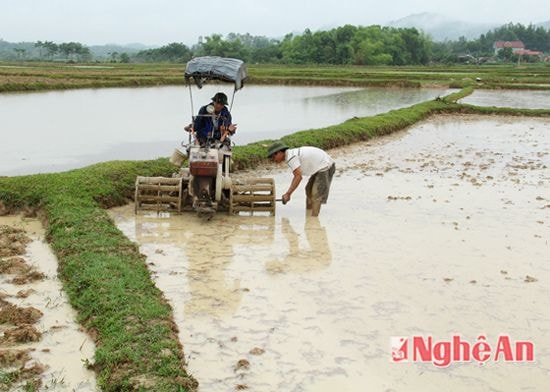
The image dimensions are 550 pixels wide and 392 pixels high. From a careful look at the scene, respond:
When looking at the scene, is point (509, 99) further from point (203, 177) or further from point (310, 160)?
point (203, 177)

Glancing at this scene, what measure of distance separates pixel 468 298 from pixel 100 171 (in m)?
6.73

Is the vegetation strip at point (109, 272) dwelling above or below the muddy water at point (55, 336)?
above

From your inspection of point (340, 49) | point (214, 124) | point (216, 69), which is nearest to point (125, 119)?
point (214, 124)

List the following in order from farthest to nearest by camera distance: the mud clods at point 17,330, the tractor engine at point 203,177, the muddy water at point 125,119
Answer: the muddy water at point 125,119 < the tractor engine at point 203,177 < the mud clods at point 17,330

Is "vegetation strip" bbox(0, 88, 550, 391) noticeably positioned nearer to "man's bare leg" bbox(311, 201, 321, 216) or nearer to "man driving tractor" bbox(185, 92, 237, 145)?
"man driving tractor" bbox(185, 92, 237, 145)

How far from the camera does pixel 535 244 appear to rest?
27.2ft

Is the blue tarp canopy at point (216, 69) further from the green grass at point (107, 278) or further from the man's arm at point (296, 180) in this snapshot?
the green grass at point (107, 278)

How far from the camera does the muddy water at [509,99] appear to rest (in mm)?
31219

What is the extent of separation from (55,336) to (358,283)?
126 inches

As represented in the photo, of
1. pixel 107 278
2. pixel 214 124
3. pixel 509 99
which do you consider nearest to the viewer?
pixel 107 278

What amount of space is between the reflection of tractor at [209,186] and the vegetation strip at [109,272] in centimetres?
94

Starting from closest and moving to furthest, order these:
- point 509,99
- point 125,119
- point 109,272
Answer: point 109,272, point 125,119, point 509,99

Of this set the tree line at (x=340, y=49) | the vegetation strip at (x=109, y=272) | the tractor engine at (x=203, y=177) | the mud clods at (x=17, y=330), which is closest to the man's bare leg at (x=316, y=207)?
the tractor engine at (x=203, y=177)

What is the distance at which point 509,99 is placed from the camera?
35.1 metres
